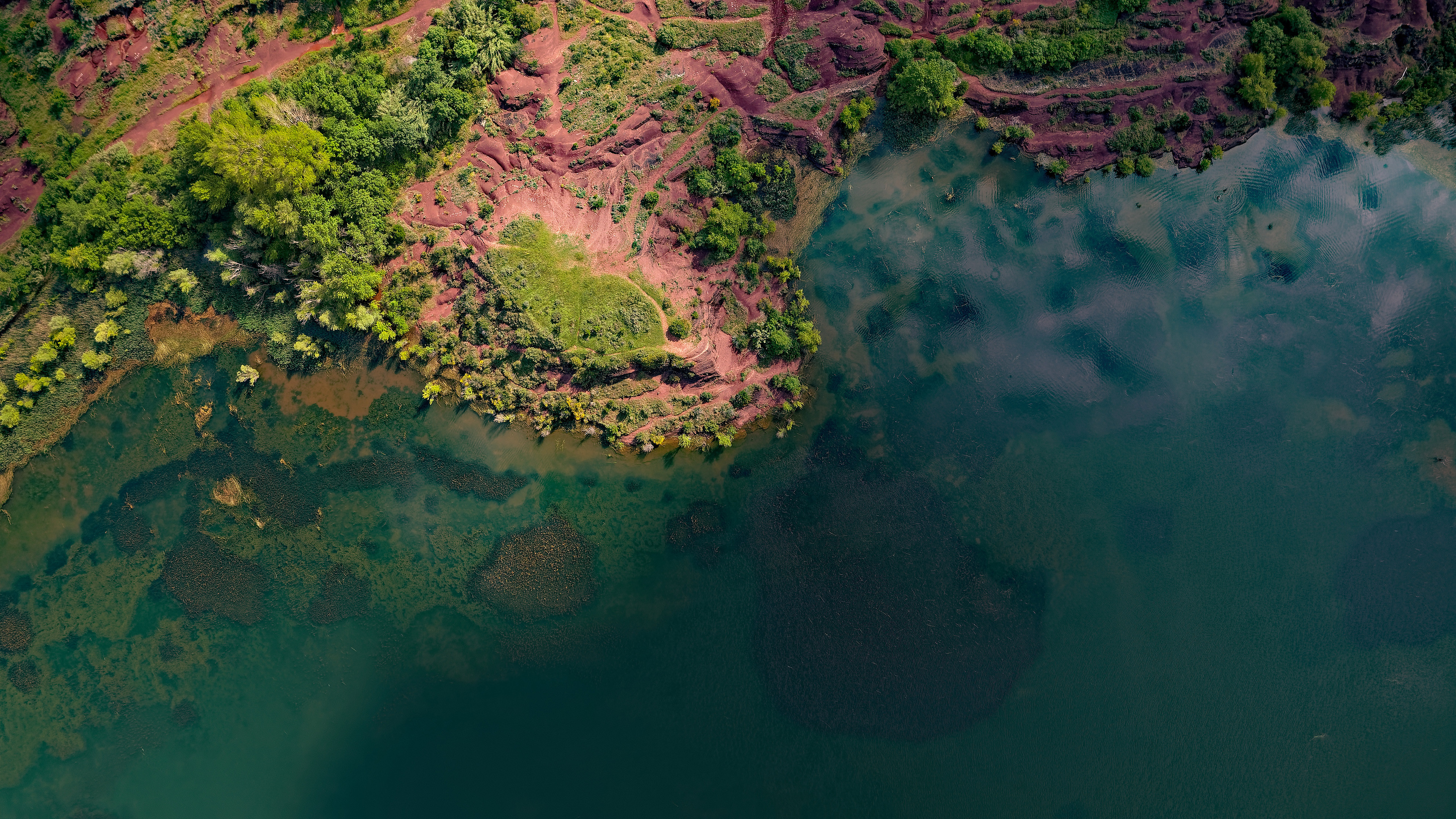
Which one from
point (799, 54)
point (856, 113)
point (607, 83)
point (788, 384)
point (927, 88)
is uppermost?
point (799, 54)

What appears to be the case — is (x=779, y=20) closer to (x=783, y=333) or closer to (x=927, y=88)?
(x=927, y=88)

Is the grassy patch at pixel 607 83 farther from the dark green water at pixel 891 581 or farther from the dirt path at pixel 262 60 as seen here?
the dark green water at pixel 891 581

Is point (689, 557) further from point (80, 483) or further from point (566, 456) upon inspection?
point (80, 483)

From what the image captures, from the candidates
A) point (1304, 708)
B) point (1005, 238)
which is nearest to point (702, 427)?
point (1005, 238)

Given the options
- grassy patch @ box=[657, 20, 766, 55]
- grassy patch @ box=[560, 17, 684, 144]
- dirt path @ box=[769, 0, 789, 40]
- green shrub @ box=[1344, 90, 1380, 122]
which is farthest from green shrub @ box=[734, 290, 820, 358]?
green shrub @ box=[1344, 90, 1380, 122]

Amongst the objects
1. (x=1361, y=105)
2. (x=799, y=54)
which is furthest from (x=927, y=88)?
(x=1361, y=105)

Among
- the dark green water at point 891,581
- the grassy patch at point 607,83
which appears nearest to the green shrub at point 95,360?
the dark green water at point 891,581
